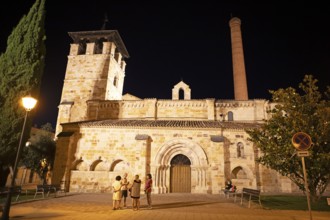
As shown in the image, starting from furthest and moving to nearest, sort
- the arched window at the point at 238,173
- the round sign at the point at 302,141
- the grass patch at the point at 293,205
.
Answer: the arched window at the point at 238,173, the grass patch at the point at 293,205, the round sign at the point at 302,141

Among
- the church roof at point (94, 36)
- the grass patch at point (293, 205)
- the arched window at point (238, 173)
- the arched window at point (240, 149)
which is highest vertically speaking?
the church roof at point (94, 36)

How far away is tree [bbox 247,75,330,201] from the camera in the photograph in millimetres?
10750

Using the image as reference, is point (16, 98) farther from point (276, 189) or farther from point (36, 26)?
point (276, 189)

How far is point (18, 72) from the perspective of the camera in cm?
1311

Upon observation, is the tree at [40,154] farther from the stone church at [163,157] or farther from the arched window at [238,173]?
the arched window at [238,173]

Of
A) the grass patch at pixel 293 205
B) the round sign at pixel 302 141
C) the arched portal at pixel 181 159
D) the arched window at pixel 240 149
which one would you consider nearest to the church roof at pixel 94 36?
the arched portal at pixel 181 159

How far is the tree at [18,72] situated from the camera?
12.6 metres

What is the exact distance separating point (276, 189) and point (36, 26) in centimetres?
2176

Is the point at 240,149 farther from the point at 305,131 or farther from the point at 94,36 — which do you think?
the point at 94,36

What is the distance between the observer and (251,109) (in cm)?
2234

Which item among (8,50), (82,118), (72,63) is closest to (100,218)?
(8,50)

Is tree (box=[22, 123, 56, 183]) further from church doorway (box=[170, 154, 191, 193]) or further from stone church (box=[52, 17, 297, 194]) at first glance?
church doorway (box=[170, 154, 191, 193])

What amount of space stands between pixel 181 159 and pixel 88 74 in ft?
56.3

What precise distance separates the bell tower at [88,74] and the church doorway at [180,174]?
12.5 metres
